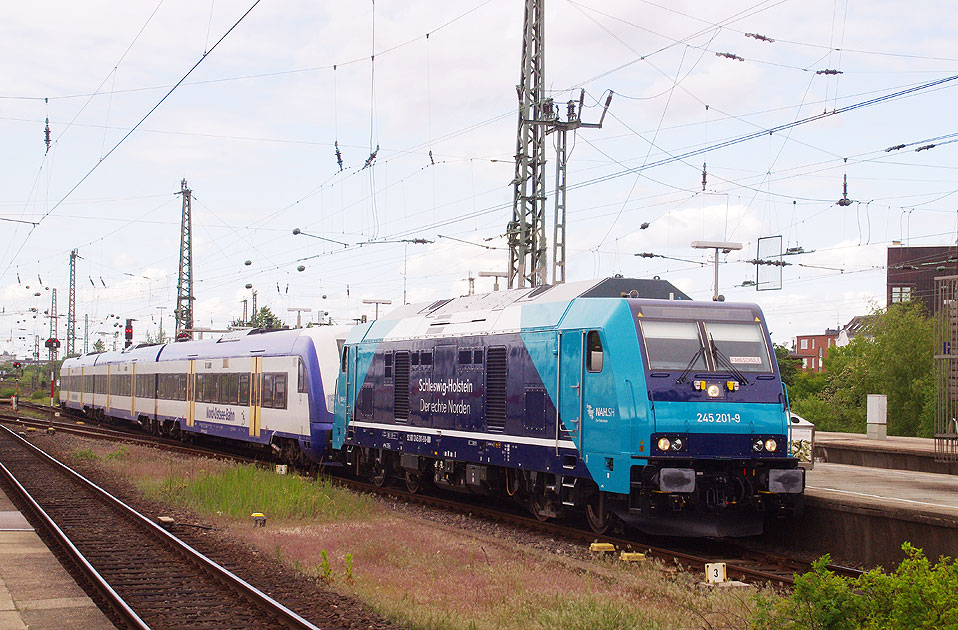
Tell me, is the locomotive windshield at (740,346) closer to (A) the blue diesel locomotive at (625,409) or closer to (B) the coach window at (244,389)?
(A) the blue diesel locomotive at (625,409)

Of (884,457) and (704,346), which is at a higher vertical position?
(704,346)

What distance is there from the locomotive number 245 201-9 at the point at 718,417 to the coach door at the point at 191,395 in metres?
23.8

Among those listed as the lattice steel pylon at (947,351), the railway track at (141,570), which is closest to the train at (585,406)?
the railway track at (141,570)

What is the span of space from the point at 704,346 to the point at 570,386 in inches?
74.6

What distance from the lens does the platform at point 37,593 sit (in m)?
9.34

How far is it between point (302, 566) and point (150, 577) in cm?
171

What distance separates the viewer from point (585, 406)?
13875 mm

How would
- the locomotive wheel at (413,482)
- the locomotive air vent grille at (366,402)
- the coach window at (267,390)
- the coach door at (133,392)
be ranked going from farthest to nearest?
the coach door at (133,392)
the coach window at (267,390)
the locomotive air vent grille at (366,402)
the locomotive wheel at (413,482)

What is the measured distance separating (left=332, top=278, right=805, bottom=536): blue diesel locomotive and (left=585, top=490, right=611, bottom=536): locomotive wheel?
25 mm

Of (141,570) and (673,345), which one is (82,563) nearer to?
(141,570)

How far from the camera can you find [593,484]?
46.9 feet

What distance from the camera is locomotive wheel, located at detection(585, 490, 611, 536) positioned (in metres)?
14.3

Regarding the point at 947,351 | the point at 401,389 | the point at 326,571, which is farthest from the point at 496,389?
the point at 947,351

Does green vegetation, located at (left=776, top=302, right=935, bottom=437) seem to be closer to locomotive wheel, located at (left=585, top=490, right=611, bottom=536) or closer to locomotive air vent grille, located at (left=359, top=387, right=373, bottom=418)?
locomotive air vent grille, located at (left=359, top=387, right=373, bottom=418)
